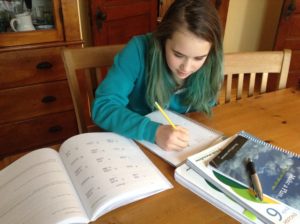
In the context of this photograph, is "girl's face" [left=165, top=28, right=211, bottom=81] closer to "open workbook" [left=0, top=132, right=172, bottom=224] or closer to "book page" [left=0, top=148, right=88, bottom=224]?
"open workbook" [left=0, top=132, right=172, bottom=224]

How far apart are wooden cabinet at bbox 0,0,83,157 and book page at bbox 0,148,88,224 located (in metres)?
0.94

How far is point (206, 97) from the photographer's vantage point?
3.27ft

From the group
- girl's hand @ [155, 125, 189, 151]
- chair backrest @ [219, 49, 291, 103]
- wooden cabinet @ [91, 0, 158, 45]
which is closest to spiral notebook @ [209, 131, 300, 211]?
girl's hand @ [155, 125, 189, 151]

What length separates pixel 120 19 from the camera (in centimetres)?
194

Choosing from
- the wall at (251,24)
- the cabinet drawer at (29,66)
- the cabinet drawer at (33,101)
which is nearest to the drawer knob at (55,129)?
the cabinet drawer at (33,101)

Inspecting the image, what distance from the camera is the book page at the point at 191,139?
692mm

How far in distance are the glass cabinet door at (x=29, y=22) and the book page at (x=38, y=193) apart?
0.95m

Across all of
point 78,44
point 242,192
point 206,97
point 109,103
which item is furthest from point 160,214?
point 78,44

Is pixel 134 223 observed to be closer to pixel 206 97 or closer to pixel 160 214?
pixel 160 214

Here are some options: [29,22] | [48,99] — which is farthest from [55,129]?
[29,22]

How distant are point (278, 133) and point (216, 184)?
0.34 metres

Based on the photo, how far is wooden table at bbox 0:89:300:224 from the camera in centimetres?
54

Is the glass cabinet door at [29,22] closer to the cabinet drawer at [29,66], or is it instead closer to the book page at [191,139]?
the cabinet drawer at [29,66]

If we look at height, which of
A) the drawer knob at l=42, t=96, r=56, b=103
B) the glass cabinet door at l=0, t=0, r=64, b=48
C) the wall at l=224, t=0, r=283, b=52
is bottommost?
the drawer knob at l=42, t=96, r=56, b=103
